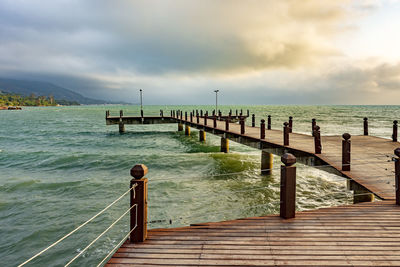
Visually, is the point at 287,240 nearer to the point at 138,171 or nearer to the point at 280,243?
the point at 280,243

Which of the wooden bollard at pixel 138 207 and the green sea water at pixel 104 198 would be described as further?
the green sea water at pixel 104 198

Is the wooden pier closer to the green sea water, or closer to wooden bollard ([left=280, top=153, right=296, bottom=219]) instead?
wooden bollard ([left=280, top=153, right=296, bottom=219])

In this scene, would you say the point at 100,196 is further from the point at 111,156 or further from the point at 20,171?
the point at 111,156

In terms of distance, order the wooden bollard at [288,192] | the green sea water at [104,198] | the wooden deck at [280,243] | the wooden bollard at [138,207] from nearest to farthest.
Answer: the wooden deck at [280,243]
the wooden bollard at [138,207]
the wooden bollard at [288,192]
the green sea water at [104,198]

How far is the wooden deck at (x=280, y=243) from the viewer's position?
3.11 metres

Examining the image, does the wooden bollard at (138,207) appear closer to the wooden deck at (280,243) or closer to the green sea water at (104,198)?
the wooden deck at (280,243)

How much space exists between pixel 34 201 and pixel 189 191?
21.8 ft

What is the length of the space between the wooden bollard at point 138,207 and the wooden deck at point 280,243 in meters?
0.14

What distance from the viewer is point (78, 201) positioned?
10.4m

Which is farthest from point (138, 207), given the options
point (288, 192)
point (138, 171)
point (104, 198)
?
point (104, 198)

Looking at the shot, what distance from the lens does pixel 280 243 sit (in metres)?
3.50

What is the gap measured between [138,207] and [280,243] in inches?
84.2

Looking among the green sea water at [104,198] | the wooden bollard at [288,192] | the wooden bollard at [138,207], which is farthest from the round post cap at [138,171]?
the wooden bollard at [288,192]

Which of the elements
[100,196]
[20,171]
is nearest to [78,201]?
[100,196]
